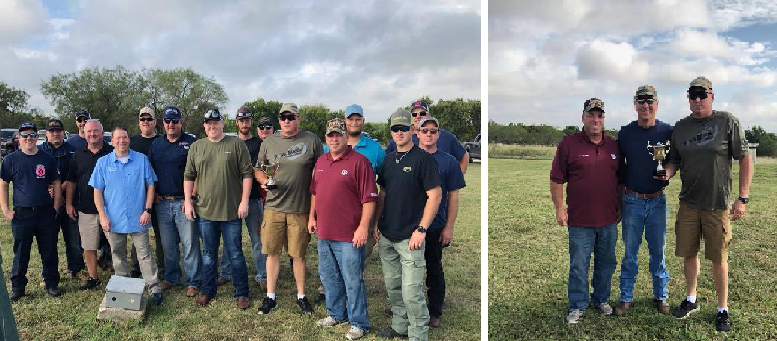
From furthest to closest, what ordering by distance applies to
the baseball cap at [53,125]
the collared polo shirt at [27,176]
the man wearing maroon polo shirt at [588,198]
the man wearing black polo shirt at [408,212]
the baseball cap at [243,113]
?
the baseball cap at [53,125], the baseball cap at [243,113], the collared polo shirt at [27,176], the man wearing maroon polo shirt at [588,198], the man wearing black polo shirt at [408,212]

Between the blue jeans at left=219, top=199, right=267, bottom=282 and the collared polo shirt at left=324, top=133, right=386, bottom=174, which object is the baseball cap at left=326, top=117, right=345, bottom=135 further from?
the blue jeans at left=219, top=199, right=267, bottom=282

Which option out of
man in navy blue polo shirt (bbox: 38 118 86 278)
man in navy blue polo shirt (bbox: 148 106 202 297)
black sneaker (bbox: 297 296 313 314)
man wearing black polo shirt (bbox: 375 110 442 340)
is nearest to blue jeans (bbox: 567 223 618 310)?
man wearing black polo shirt (bbox: 375 110 442 340)

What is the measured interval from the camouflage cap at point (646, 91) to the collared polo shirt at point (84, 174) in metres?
4.91

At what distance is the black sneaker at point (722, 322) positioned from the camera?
147 inches

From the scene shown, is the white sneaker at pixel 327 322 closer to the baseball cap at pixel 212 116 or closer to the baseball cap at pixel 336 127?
the baseball cap at pixel 336 127

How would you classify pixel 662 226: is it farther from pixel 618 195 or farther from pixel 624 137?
pixel 624 137

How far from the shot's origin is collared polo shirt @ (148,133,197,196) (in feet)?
14.9

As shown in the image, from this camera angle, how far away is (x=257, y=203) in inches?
192

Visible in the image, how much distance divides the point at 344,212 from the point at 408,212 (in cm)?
52

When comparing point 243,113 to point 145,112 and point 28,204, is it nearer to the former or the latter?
point 145,112

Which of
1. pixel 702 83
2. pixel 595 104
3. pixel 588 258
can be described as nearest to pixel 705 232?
pixel 588 258

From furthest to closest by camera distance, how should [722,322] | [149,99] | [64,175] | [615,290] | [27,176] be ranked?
[149,99] → [64,175] → [615,290] → [27,176] → [722,322]

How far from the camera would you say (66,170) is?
16.4ft

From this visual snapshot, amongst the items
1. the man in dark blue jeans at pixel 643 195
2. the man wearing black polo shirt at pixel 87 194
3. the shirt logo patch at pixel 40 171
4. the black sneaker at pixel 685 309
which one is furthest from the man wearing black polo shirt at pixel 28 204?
the black sneaker at pixel 685 309
